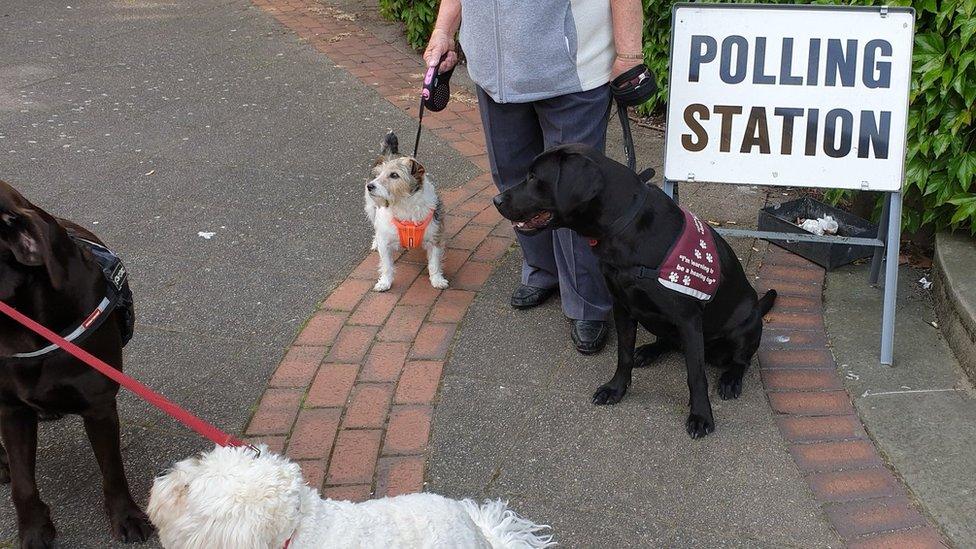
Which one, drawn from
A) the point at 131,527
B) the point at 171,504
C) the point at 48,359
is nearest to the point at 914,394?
the point at 171,504

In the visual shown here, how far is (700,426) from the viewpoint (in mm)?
3422

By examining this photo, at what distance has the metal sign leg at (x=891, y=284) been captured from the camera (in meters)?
3.78

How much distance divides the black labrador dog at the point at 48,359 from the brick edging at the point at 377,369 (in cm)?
68

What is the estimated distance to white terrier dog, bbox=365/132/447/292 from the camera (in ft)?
14.6

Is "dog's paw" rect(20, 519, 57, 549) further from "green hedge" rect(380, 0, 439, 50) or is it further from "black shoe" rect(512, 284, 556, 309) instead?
"green hedge" rect(380, 0, 439, 50)

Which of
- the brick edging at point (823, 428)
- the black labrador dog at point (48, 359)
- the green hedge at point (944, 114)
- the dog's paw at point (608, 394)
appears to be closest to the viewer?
the black labrador dog at point (48, 359)

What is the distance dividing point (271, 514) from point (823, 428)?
246 centimetres

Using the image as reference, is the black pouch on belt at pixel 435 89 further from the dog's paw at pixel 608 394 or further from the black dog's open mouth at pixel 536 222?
the dog's paw at pixel 608 394

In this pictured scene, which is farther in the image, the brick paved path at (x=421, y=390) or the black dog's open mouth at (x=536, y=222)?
the black dog's open mouth at (x=536, y=222)

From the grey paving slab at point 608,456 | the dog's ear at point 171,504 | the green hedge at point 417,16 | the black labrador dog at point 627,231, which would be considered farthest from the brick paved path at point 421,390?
the green hedge at point 417,16

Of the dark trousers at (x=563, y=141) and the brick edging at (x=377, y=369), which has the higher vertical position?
the dark trousers at (x=563, y=141)

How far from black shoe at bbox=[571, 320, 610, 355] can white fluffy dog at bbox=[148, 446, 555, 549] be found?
72.7 inches

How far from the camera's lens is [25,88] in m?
7.34

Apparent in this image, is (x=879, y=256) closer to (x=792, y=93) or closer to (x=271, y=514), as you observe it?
(x=792, y=93)
